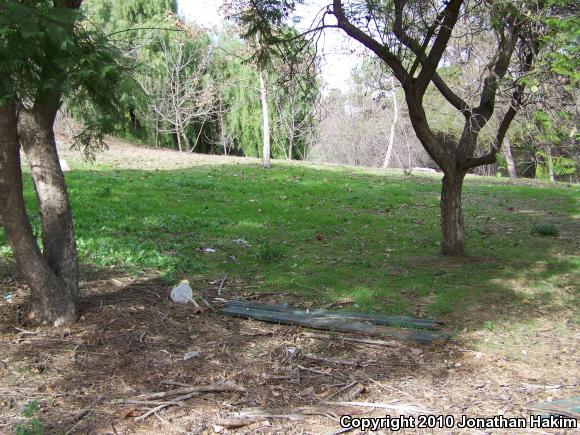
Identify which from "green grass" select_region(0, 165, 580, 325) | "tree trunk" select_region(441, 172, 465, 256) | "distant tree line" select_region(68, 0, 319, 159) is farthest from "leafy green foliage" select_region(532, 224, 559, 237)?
"distant tree line" select_region(68, 0, 319, 159)

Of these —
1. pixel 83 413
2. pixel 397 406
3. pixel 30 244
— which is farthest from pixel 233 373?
pixel 30 244

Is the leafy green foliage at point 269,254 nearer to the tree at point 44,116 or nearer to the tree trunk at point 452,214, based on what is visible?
the tree trunk at point 452,214

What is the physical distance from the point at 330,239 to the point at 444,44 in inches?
148

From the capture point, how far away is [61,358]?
14.4 ft

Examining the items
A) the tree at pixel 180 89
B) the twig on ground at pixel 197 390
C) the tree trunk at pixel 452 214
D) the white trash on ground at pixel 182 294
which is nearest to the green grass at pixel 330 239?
the tree trunk at pixel 452 214

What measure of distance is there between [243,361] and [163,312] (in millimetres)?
1310

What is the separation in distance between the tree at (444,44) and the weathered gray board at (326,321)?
3.33m

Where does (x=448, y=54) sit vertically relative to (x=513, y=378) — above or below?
above

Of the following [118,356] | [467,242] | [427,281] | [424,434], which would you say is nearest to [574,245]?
[467,242]

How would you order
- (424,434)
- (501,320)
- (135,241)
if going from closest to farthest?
(424,434)
(501,320)
(135,241)

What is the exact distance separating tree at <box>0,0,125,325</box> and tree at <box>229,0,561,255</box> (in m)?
3.72

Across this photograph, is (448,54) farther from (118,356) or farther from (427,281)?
(118,356)

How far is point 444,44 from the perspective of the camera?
7.45 m

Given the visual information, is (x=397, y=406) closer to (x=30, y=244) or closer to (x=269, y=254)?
(x=30, y=244)
